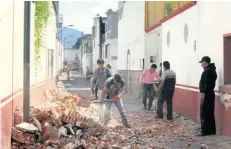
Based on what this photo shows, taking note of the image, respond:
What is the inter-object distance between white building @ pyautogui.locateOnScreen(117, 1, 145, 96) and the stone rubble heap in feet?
33.0

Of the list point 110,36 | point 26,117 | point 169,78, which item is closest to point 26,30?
point 26,117

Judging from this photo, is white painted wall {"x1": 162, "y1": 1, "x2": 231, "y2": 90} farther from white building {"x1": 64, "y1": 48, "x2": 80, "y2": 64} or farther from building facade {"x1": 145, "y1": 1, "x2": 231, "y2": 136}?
white building {"x1": 64, "y1": 48, "x2": 80, "y2": 64}

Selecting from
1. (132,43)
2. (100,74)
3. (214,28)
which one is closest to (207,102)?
(214,28)

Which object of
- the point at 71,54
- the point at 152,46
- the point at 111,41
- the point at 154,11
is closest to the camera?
the point at 152,46

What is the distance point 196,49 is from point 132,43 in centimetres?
1255

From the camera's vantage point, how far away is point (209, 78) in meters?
8.88

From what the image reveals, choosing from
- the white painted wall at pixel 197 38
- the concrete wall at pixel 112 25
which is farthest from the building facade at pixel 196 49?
the concrete wall at pixel 112 25

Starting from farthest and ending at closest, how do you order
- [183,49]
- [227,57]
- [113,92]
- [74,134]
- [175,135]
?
[183,49], [113,92], [175,135], [227,57], [74,134]

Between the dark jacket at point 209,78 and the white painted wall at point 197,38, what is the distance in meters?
0.29

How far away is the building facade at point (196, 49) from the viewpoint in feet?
29.3

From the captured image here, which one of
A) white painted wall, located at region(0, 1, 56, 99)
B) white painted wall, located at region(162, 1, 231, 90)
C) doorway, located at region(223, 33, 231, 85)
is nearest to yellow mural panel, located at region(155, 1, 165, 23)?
white painted wall, located at region(162, 1, 231, 90)

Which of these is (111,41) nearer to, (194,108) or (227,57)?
(194,108)

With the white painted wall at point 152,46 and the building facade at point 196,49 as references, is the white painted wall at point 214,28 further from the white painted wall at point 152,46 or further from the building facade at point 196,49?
the white painted wall at point 152,46

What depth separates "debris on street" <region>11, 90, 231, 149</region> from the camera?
770 centimetres
